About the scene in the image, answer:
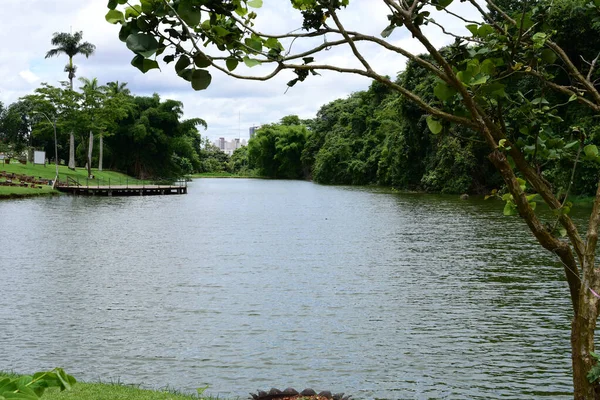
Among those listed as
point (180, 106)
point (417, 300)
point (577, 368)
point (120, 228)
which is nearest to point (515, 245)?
point (417, 300)

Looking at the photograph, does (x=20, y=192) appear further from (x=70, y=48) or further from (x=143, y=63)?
(x=143, y=63)

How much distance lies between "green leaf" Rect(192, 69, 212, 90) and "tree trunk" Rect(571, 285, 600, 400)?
231cm

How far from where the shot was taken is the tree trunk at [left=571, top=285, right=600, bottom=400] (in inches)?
135

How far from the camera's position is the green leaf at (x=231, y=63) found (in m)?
→ 2.62

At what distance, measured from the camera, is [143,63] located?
7.19ft

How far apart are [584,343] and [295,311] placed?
33.2ft

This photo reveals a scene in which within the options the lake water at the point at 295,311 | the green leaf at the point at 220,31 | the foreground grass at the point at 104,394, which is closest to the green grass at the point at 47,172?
the lake water at the point at 295,311

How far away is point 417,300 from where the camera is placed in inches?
565

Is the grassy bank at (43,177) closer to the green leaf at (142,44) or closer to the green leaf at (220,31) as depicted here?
the green leaf at (220,31)

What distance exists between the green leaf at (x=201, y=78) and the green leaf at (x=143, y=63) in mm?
225

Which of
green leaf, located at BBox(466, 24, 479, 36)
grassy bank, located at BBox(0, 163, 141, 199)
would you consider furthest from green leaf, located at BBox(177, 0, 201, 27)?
grassy bank, located at BBox(0, 163, 141, 199)

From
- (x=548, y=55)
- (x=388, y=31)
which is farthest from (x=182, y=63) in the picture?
(x=548, y=55)

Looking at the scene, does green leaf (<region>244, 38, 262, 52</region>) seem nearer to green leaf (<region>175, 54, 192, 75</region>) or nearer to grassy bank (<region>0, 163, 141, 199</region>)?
green leaf (<region>175, 54, 192, 75</region>)

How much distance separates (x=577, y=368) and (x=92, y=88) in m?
67.3
